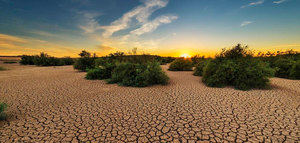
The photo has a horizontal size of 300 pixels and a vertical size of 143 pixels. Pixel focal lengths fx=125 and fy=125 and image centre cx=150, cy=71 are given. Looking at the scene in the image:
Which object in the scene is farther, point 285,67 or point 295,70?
point 285,67

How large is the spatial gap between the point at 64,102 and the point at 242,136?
5758mm

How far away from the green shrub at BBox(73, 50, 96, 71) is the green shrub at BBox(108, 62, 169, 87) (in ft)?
20.6

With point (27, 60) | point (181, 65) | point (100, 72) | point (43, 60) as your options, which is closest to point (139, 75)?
point (100, 72)

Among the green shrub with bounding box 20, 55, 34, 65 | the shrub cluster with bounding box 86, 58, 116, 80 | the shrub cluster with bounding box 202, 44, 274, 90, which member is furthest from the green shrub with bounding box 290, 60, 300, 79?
the green shrub with bounding box 20, 55, 34, 65

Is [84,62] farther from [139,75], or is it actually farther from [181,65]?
[181,65]

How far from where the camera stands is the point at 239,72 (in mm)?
6934

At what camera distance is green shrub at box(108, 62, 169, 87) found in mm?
7375

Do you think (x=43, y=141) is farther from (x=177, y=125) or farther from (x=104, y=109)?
(x=177, y=125)

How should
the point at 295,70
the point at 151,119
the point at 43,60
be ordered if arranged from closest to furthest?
the point at 151,119 < the point at 295,70 < the point at 43,60

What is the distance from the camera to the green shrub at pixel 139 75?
24.2 feet

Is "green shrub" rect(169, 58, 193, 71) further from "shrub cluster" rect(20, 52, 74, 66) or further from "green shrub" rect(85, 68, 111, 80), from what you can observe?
"shrub cluster" rect(20, 52, 74, 66)

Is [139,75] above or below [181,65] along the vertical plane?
below

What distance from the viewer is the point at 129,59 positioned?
9406 mm

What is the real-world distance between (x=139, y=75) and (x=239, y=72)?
18.5 ft
